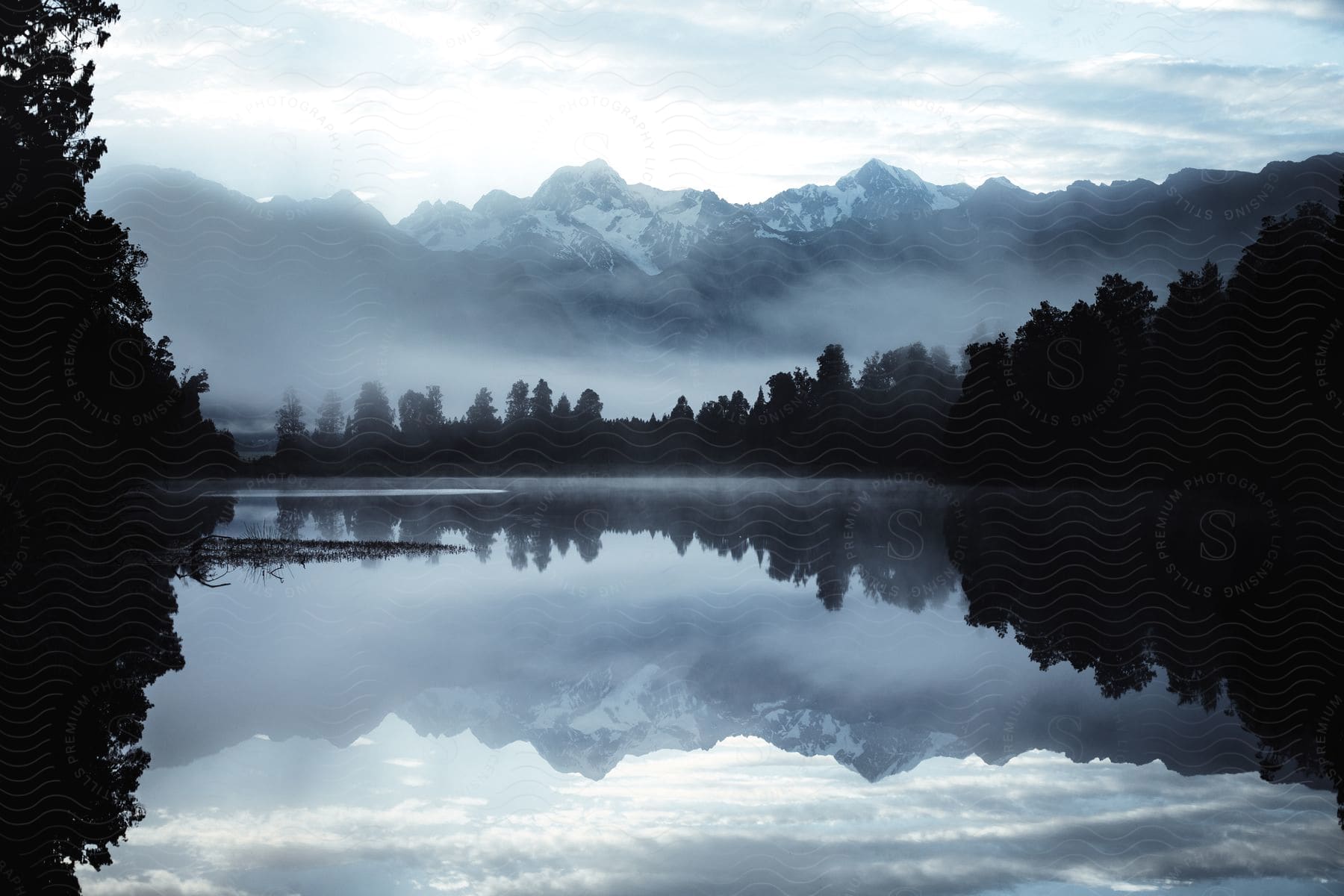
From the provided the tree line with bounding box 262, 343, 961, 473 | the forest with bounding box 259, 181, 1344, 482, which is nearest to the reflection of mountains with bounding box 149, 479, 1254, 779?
the forest with bounding box 259, 181, 1344, 482

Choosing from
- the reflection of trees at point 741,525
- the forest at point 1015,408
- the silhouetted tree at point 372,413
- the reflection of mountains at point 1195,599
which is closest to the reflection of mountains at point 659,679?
the reflection of trees at point 741,525

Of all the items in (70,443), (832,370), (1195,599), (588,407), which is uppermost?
(832,370)

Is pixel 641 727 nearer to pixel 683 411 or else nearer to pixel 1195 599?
pixel 1195 599

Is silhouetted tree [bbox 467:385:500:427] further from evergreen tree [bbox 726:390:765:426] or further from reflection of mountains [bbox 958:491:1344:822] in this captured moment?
reflection of mountains [bbox 958:491:1344:822]

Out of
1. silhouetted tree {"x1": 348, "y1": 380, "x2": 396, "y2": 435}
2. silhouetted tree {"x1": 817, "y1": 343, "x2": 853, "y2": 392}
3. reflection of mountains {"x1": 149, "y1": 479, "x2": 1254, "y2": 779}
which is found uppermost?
silhouetted tree {"x1": 817, "y1": 343, "x2": 853, "y2": 392}

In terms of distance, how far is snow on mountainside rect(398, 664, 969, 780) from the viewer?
15172 millimetres

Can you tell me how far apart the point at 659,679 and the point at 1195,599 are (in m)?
17.7

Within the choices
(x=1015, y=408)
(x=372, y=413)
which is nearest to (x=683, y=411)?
(x=1015, y=408)

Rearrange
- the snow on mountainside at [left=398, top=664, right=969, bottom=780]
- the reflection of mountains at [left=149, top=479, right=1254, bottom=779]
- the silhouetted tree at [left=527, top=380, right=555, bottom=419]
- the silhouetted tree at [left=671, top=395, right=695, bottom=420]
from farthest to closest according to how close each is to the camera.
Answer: the silhouetted tree at [left=527, top=380, right=555, bottom=419]
the silhouetted tree at [left=671, top=395, right=695, bottom=420]
the reflection of mountains at [left=149, top=479, right=1254, bottom=779]
the snow on mountainside at [left=398, top=664, right=969, bottom=780]

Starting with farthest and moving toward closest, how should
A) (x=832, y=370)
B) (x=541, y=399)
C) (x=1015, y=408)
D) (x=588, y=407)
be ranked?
(x=541, y=399) < (x=588, y=407) < (x=832, y=370) < (x=1015, y=408)

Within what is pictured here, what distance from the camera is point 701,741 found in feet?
53.4

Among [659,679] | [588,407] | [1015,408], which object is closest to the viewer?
[659,679]

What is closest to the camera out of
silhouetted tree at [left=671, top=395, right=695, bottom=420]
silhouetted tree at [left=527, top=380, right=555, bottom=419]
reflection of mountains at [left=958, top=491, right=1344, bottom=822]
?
reflection of mountains at [left=958, top=491, right=1344, bottom=822]

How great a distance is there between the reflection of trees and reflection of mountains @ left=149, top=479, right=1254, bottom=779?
2.15ft
